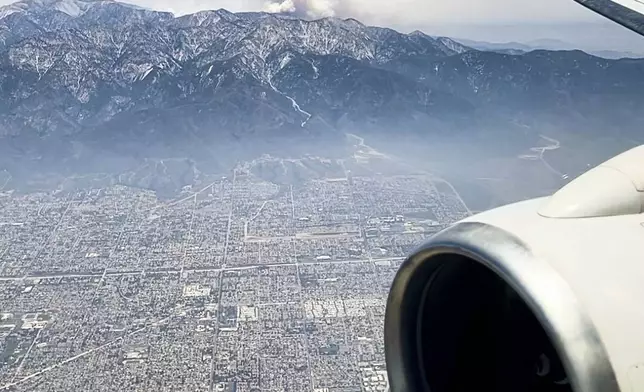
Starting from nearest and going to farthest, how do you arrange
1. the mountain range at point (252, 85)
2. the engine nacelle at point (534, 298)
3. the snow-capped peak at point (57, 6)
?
1. the engine nacelle at point (534, 298)
2. the mountain range at point (252, 85)
3. the snow-capped peak at point (57, 6)

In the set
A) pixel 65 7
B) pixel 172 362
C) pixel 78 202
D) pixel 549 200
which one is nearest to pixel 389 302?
pixel 549 200

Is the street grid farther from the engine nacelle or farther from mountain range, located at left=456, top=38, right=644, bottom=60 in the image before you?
mountain range, located at left=456, top=38, right=644, bottom=60

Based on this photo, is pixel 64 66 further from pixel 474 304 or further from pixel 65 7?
pixel 474 304

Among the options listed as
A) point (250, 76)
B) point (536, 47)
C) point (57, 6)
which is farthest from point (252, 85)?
point (57, 6)

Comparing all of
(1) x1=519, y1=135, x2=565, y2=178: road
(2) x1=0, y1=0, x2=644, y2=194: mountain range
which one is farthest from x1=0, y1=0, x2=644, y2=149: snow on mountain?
(1) x1=519, y1=135, x2=565, y2=178: road

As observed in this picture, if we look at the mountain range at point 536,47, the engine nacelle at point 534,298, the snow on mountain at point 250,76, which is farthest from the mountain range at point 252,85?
the engine nacelle at point 534,298

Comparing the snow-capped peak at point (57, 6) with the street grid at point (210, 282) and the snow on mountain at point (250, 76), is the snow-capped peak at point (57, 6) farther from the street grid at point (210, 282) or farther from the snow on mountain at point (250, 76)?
the street grid at point (210, 282)
